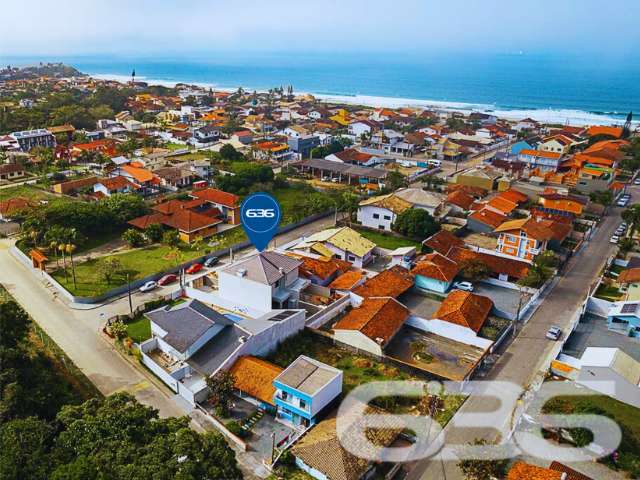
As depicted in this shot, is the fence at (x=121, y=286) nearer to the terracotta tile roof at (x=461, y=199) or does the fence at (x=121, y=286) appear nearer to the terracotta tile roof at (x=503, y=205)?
the terracotta tile roof at (x=461, y=199)

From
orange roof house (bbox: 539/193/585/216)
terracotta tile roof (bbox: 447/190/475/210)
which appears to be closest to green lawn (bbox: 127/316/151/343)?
terracotta tile roof (bbox: 447/190/475/210)

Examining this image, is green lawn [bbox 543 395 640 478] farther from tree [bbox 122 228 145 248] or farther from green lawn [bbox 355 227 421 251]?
tree [bbox 122 228 145 248]

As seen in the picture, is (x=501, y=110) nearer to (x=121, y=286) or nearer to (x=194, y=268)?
(x=194, y=268)

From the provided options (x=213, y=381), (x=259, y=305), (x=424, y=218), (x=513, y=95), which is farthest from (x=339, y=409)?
(x=513, y=95)

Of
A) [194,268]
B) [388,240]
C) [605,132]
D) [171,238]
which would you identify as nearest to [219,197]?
[171,238]

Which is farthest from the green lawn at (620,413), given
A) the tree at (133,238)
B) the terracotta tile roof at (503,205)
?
the tree at (133,238)

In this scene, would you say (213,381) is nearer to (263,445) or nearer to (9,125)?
(263,445)
